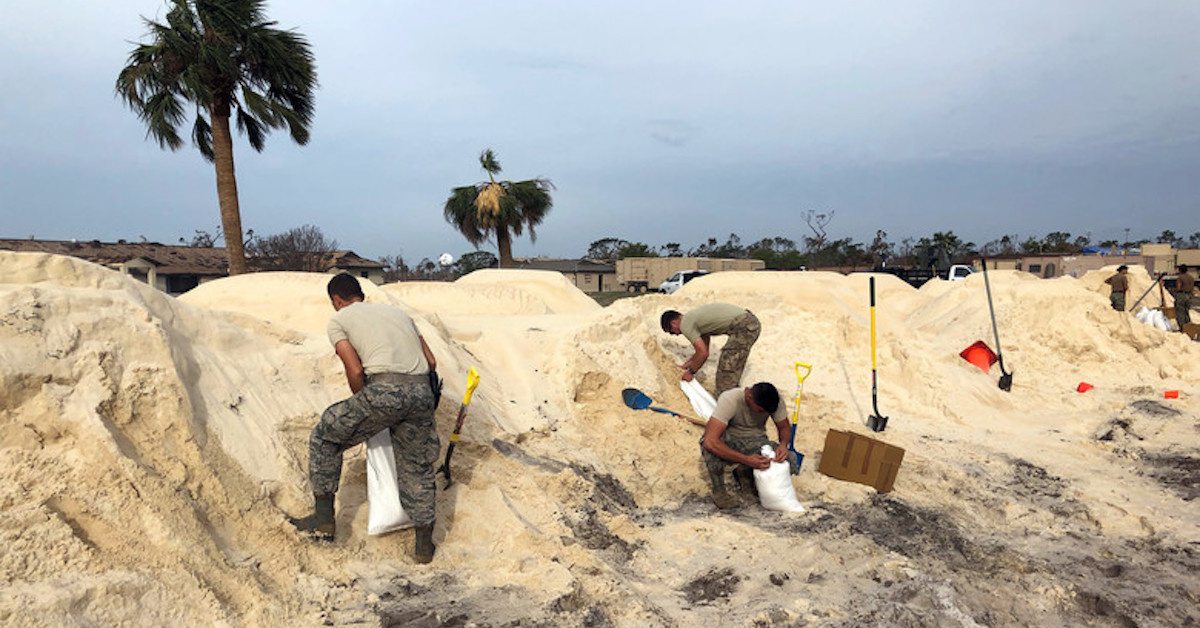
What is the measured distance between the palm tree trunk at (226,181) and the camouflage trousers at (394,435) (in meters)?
9.25

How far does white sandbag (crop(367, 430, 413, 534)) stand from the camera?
12.6 feet

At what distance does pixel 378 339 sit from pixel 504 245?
60.0 ft

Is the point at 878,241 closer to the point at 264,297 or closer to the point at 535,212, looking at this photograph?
the point at 535,212

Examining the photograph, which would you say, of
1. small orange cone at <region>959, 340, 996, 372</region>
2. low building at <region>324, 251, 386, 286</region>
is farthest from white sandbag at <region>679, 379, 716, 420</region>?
low building at <region>324, 251, 386, 286</region>

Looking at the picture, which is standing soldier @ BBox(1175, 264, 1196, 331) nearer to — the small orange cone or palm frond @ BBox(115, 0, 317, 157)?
the small orange cone

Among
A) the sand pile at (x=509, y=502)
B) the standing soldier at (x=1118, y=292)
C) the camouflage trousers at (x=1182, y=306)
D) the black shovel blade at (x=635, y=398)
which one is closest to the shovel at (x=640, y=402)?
the black shovel blade at (x=635, y=398)

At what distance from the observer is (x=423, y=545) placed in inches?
150

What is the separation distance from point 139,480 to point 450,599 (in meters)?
1.57

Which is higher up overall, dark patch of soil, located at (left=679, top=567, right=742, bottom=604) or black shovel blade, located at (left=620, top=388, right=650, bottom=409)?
black shovel blade, located at (left=620, top=388, right=650, bottom=409)

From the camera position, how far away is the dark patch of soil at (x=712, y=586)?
12.6 ft

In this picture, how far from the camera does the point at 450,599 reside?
3439 mm

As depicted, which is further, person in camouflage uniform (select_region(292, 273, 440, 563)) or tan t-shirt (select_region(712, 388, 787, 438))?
tan t-shirt (select_region(712, 388, 787, 438))

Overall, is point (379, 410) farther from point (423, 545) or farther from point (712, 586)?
point (712, 586)

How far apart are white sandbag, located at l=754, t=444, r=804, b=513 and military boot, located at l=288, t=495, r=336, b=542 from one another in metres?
3.13
